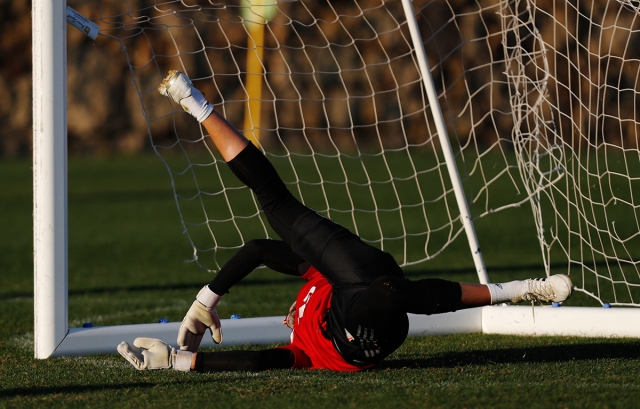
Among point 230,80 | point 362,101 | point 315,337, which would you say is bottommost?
point 315,337

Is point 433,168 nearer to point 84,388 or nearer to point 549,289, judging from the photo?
point 549,289

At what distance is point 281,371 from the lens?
13.0 ft

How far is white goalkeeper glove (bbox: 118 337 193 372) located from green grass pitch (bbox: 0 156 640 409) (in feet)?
0.19

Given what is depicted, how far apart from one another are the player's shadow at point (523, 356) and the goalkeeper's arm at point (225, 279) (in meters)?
0.69

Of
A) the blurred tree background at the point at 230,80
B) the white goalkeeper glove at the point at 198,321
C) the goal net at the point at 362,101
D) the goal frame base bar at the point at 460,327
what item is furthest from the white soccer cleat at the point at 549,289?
the blurred tree background at the point at 230,80

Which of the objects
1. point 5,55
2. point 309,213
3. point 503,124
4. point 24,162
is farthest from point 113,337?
point 5,55

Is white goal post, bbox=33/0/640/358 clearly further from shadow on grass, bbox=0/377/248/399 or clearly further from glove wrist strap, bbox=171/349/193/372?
glove wrist strap, bbox=171/349/193/372

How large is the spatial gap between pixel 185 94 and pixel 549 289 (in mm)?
1851

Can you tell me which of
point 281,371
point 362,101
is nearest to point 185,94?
point 281,371

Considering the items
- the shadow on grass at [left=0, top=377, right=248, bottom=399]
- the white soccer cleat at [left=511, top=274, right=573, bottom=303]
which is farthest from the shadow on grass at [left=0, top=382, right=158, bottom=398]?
the white soccer cleat at [left=511, top=274, right=573, bottom=303]

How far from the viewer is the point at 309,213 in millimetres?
3967

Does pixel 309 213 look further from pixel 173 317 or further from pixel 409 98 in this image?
pixel 409 98

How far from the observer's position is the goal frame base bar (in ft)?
15.0

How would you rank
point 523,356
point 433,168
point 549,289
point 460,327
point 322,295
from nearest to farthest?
point 549,289 → point 322,295 → point 523,356 → point 460,327 → point 433,168
